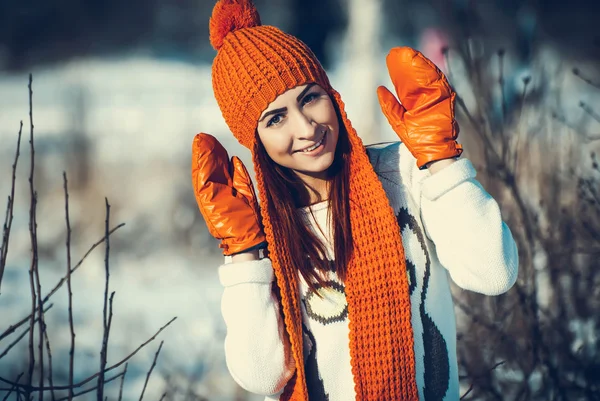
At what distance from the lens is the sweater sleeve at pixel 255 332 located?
1537 mm

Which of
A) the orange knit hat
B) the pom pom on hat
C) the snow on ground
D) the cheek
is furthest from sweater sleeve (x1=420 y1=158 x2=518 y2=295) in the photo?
the snow on ground

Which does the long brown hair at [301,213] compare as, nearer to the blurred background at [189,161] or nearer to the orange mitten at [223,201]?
the orange mitten at [223,201]

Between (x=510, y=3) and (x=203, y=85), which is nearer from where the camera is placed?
(x=510, y=3)

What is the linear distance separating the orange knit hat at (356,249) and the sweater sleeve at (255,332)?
35 mm

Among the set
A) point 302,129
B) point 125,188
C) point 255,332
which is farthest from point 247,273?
point 125,188

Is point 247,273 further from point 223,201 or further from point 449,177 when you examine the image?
point 449,177

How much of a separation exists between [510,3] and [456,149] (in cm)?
242

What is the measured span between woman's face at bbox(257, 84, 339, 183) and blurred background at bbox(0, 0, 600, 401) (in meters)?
1.21

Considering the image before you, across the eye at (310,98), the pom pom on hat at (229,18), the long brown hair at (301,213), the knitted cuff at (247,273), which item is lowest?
the knitted cuff at (247,273)

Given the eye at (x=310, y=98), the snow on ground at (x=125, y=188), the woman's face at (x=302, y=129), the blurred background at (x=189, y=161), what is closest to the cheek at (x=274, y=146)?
the woman's face at (x=302, y=129)

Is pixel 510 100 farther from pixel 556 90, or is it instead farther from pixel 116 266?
pixel 116 266

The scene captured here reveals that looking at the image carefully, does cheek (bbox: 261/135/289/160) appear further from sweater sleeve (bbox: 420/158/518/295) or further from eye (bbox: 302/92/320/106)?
sweater sleeve (bbox: 420/158/518/295)

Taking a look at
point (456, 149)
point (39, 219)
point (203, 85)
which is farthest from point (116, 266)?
point (456, 149)

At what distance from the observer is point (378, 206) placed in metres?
1.57
